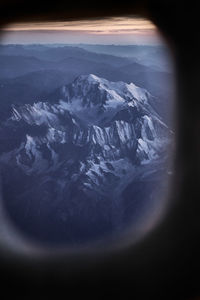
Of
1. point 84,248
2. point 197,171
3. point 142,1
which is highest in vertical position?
point 142,1

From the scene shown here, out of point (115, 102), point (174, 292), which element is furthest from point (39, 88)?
point (174, 292)

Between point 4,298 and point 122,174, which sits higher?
point 122,174

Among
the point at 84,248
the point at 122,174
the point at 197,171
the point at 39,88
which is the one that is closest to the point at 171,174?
the point at 197,171

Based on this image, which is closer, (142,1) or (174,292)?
(142,1)

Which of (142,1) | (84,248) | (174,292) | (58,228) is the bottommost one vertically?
(174,292)

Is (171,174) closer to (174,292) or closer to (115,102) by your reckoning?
(115,102)

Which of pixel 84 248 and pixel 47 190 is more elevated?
pixel 47 190

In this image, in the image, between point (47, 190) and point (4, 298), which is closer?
point (47, 190)

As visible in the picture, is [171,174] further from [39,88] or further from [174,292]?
[39,88]
